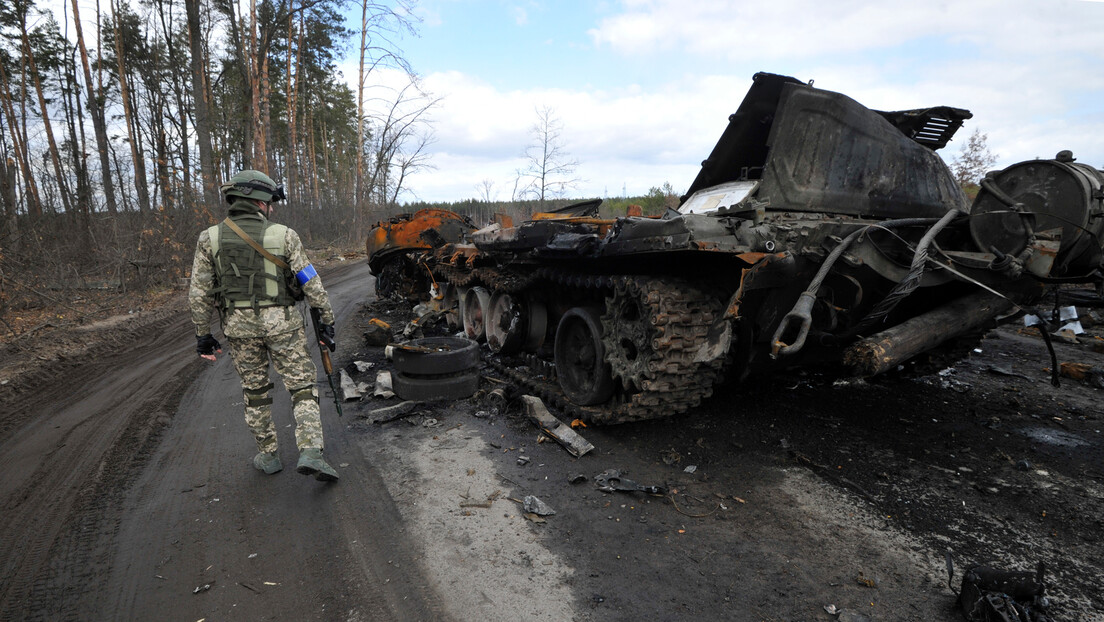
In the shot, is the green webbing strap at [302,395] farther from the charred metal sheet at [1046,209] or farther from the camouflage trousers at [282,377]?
the charred metal sheet at [1046,209]

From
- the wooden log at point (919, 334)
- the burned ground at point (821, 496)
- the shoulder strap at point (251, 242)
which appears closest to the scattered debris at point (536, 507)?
the burned ground at point (821, 496)

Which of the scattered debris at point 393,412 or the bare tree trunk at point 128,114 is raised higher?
the bare tree trunk at point 128,114

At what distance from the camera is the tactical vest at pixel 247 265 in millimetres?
3752

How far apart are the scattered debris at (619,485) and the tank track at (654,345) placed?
0.63 meters

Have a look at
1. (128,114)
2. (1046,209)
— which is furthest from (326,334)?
(128,114)

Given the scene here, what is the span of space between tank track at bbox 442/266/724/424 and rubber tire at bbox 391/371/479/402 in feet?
3.99

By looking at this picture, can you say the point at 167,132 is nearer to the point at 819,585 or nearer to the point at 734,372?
the point at 734,372

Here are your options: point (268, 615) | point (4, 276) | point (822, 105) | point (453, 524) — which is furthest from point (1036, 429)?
point (4, 276)

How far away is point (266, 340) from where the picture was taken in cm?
390

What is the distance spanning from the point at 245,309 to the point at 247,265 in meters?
0.30

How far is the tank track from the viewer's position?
13.3ft

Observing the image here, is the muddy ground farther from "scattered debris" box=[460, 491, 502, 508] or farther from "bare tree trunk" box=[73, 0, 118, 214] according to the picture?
"bare tree trunk" box=[73, 0, 118, 214]

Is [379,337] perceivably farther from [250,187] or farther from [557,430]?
[250,187]

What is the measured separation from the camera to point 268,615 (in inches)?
100
